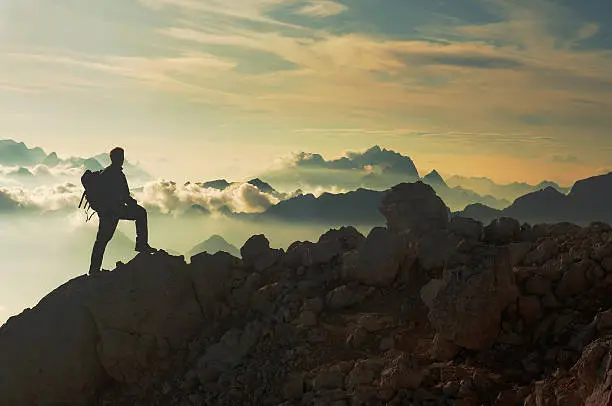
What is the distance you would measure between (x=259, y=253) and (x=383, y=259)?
391 centimetres

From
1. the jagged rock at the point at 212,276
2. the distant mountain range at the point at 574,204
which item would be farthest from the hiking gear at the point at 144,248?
the distant mountain range at the point at 574,204

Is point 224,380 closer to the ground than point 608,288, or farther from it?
closer to the ground

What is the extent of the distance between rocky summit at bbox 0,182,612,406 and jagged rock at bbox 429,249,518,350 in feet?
0.08

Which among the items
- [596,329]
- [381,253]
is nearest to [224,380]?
[381,253]

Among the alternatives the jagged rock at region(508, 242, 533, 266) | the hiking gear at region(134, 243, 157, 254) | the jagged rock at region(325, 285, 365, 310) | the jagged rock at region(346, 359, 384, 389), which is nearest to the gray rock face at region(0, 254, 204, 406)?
the hiking gear at region(134, 243, 157, 254)

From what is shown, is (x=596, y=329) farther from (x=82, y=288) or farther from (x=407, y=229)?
(x=82, y=288)

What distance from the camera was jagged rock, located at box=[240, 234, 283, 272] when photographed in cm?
1645

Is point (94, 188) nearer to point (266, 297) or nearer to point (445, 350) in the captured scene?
point (266, 297)

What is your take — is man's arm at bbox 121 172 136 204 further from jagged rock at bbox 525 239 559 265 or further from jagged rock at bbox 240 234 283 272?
jagged rock at bbox 525 239 559 265

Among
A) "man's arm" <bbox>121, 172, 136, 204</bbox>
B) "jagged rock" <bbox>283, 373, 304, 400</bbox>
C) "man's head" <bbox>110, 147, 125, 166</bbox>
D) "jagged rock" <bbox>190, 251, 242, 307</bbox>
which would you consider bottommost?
"jagged rock" <bbox>283, 373, 304, 400</bbox>

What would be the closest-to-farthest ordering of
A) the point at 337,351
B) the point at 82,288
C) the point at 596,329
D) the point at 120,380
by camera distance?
the point at 596,329 → the point at 337,351 → the point at 120,380 → the point at 82,288

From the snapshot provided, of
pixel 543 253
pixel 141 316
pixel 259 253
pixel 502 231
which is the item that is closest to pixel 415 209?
pixel 502 231

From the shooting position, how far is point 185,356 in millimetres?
15109

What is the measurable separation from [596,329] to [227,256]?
9430 mm
